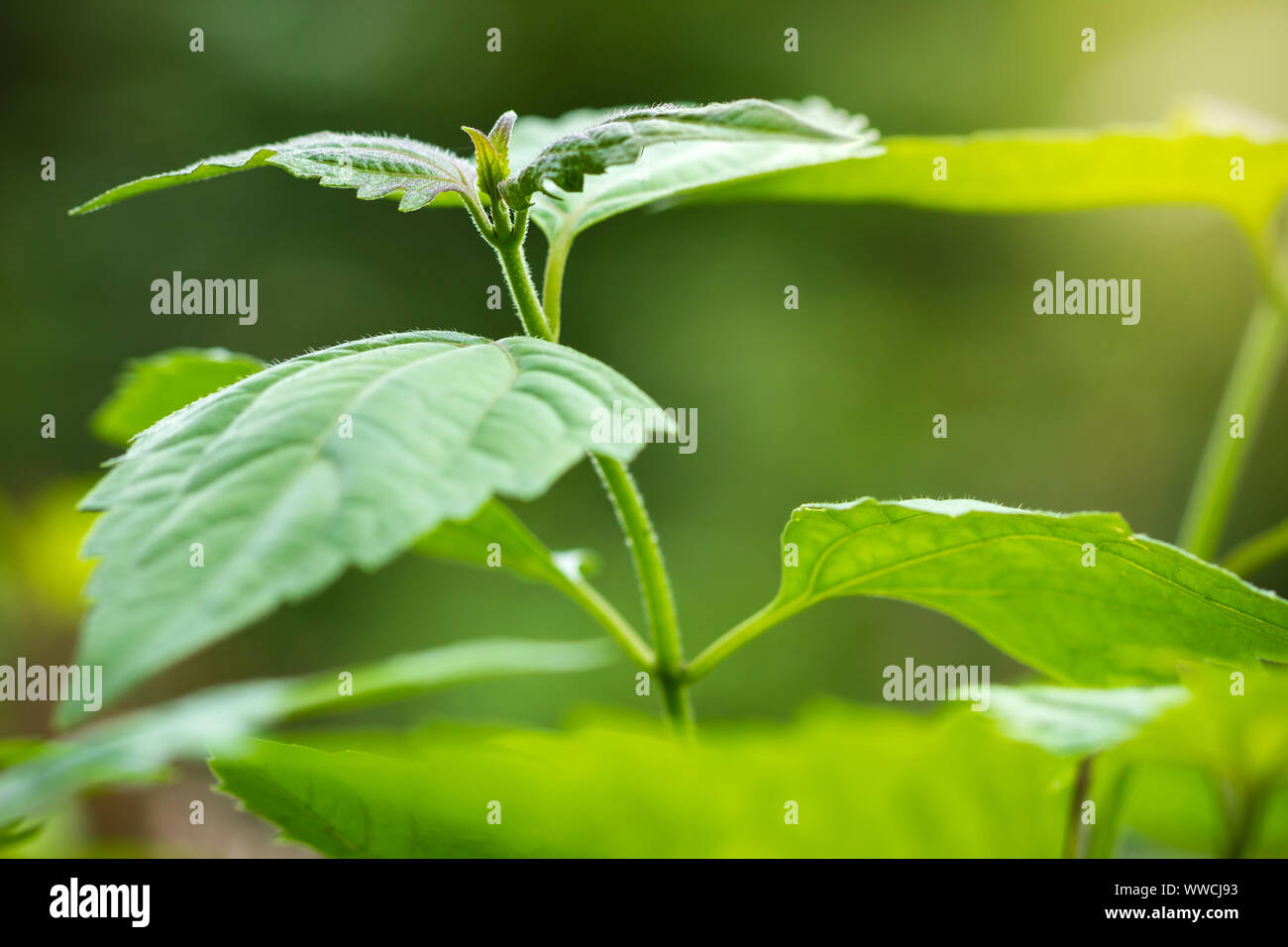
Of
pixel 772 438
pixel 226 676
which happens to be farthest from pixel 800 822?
pixel 772 438

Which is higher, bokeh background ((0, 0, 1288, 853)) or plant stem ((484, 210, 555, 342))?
bokeh background ((0, 0, 1288, 853))

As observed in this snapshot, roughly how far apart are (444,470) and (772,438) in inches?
183

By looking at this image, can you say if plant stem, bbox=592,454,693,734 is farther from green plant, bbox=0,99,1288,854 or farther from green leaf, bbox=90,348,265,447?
green leaf, bbox=90,348,265,447

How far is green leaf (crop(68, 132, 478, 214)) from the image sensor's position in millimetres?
633

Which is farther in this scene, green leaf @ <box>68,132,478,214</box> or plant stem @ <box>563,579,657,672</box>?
plant stem @ <box>563,579,657,672</box>

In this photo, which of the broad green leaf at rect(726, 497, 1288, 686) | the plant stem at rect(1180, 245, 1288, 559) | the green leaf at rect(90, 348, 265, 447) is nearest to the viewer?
the broad green leaf at rect(726, 497, 1288, 686)

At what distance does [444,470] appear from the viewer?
468mm

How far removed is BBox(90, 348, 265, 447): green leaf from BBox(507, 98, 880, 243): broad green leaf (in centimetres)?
31

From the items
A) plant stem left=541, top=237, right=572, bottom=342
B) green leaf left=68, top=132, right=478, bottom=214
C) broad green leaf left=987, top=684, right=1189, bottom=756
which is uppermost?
green leaf left=68, top=132, right=478, bottom=214

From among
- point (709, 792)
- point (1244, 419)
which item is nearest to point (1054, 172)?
point (1244, 419)

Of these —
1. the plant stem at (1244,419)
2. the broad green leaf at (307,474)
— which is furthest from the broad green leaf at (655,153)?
the plant stem at (1244,419)

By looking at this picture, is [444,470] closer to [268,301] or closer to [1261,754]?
[1261,754]

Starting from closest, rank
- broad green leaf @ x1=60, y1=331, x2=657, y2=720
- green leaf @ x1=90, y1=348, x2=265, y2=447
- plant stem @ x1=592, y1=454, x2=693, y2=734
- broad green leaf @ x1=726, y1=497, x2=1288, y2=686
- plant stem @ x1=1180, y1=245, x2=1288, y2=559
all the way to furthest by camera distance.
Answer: broad green leaf @ x1=60, y1=331, x2=657, y2=720
broad green leaf @ x1=726, y1=497, x2=1288, y2=686
plant stem @ x1=592, y1=454, x2=693, y2=734
green leaf @ x1=90, y1=348, x2=265, y2=447
plant stem @ x1=1180, y1=245, x2=1288, y2=559

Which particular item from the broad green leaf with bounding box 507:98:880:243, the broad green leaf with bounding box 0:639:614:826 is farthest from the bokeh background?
the broad green leaf with bounding box 507:98:880:243
